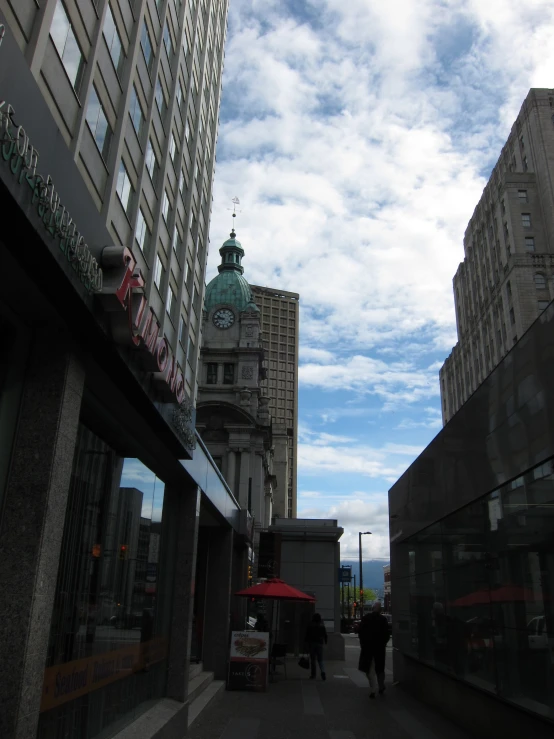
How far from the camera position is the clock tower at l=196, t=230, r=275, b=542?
5806 centimetres

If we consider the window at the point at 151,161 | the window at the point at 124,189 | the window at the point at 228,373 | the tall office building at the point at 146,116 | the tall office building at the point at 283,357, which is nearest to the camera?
the tall office building at the point at 146,116

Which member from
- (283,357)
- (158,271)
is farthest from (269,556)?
(283,357)

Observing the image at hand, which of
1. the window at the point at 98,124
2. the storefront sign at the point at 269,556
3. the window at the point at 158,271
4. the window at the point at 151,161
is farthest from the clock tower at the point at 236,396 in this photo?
the window at the point at 98,124

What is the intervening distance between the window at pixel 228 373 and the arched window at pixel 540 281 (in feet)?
102

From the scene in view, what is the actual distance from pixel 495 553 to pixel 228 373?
5564 centimetres

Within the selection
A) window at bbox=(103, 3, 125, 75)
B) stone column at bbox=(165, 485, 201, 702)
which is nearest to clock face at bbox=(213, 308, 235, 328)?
window at bbox=(103, 3, 125, 75)

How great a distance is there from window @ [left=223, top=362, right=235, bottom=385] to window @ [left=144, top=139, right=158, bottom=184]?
47183 millimetres

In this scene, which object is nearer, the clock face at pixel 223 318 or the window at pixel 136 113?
the window at pixel 136 113

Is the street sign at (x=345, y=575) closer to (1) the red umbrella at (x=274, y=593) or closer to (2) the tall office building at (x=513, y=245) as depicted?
(2) the tall office building at (x=513, y=245)

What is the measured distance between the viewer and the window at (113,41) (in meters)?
12.5

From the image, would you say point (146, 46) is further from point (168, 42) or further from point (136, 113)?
point (168, 42)

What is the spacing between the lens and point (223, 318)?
66.8 meters

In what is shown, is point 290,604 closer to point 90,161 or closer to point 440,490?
point 440,490

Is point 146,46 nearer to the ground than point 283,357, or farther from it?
nearer to the ground
